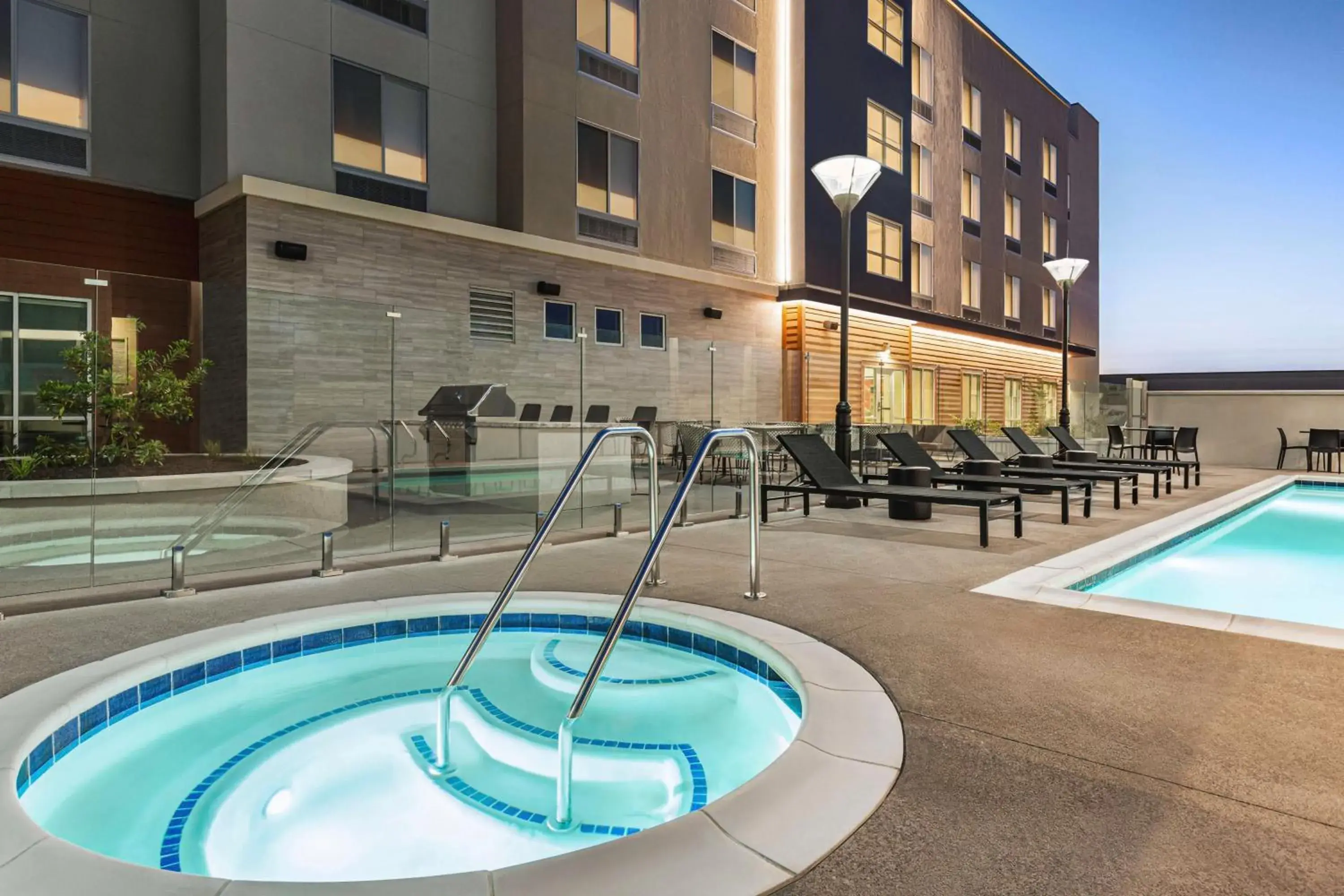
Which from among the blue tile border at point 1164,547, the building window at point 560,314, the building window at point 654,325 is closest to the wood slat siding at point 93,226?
the building window at point 560,314

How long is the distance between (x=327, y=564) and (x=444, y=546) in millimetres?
861

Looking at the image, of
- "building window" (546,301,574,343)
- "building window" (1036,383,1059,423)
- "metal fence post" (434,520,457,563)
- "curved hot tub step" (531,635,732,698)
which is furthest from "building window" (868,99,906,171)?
"curved hot tub step" (531,635,732,698)

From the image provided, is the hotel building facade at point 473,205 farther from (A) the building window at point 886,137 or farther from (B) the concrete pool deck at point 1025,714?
(B) the concrete pool deck at point 1025,714

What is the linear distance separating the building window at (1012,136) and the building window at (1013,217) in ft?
4.84

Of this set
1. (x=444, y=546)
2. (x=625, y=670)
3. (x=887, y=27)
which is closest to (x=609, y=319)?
(x=444, y=546)

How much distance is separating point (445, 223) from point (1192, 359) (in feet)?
274

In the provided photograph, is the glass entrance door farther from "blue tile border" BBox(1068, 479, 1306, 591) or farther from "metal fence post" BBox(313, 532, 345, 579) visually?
"metal fence post" BBox(313, 532, 345, 579)

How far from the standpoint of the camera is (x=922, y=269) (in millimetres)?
23500

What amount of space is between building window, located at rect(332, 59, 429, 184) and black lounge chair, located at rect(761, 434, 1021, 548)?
907 centimetres

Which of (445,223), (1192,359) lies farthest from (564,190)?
(1192,359)

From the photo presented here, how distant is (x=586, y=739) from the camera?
10.5 ft

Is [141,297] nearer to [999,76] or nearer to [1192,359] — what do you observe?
[999,76]

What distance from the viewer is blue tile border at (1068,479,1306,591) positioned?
5078 millimetres

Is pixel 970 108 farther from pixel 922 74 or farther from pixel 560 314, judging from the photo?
pixel 560 314
